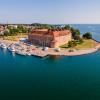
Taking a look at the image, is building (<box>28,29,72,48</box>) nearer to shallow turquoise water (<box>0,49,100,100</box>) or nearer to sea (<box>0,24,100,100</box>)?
sea (<box>0,24,100,100</box>)

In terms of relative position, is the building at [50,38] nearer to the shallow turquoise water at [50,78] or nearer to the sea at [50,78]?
the sea at [50,78]

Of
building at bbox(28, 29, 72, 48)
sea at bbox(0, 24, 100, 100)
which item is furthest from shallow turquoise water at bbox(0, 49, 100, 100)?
building at bbox(28, 29, 72, 48)

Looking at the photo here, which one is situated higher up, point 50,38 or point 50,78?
point 50,38

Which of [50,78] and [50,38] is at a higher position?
[50,38]

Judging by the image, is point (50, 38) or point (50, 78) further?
point (50, 38)

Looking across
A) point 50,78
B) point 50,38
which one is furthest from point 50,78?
point 50,38

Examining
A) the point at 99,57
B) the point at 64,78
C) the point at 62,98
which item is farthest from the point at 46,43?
the point at 62,98

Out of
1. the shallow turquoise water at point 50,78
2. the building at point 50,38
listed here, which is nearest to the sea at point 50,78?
the shallow turquoise water at point 50,78

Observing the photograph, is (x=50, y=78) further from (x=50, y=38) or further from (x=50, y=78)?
(x=50, y=38)
